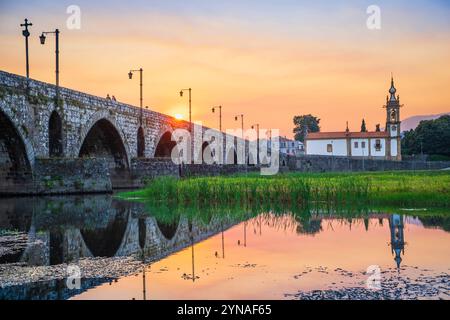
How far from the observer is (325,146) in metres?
106

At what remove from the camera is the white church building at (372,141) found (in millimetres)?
101688

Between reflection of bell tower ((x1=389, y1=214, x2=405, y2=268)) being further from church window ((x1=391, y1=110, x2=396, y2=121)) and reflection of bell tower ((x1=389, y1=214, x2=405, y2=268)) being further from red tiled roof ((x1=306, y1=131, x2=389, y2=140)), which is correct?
church window ((x1=391, y1=110, x2=396, y2=121))

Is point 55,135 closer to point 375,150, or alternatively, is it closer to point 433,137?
point 375,150

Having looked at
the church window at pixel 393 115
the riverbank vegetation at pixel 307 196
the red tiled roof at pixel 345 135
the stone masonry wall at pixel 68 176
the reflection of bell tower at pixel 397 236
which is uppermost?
the church window at pixel 393 115

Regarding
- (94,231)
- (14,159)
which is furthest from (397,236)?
(14,159)

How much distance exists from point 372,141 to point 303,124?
54549mm

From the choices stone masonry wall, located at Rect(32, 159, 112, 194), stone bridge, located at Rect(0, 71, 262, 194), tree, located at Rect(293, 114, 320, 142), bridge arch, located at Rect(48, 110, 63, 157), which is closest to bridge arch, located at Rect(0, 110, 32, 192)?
stone bridge, located at Rect(0, 71, 262, 194)

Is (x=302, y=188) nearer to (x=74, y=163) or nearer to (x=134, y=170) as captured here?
(x=74, y=163)

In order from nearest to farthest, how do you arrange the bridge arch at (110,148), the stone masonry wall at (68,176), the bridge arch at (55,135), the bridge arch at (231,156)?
the stone masonry wall at (68,176), the bridge arch at (55,135), the bridge arch at (110,148), the bridge arch at (231,156)

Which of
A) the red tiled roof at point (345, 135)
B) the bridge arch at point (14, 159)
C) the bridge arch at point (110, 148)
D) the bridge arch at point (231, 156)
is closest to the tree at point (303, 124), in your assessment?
the red tiled roof at point (345, 135)

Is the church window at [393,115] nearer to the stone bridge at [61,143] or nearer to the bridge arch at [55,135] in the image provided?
the stone bridge at [61,143]

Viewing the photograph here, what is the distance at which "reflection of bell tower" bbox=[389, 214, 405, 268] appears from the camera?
11.2 m
